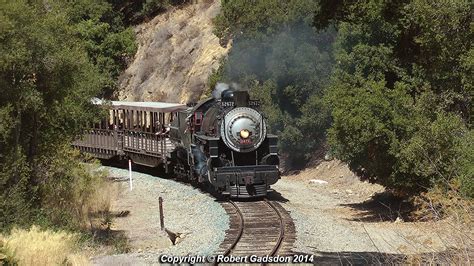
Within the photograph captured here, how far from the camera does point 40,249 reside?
41.0 feet

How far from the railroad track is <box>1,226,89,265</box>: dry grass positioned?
9.61ft

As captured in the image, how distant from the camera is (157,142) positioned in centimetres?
2827

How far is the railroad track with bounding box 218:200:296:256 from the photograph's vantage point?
46.9ft

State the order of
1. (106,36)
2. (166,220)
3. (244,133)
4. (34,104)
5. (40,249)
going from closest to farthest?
(40,249), (34,104), (166,220), (244,133), (106,36)

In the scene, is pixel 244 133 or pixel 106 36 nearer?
pixel 244 133

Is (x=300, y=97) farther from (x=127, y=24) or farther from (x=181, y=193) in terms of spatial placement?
(x=127, y=24)

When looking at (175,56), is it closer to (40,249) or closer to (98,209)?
(98,209)

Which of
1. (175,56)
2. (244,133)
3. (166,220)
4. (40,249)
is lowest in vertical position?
(166,220)

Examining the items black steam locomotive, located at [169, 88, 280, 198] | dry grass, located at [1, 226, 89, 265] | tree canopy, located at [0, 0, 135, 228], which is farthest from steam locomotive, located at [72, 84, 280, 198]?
dry grass, located at [1, 226, 89, 265]

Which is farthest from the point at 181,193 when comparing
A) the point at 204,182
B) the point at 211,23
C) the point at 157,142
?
the point at 211,23

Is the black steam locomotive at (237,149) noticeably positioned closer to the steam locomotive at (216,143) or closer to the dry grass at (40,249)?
the steam locomotive at (216,143)

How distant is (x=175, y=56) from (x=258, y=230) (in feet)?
112

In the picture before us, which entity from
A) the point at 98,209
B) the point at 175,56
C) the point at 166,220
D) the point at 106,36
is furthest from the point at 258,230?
the point at 106,36

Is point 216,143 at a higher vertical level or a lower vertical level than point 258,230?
higher
